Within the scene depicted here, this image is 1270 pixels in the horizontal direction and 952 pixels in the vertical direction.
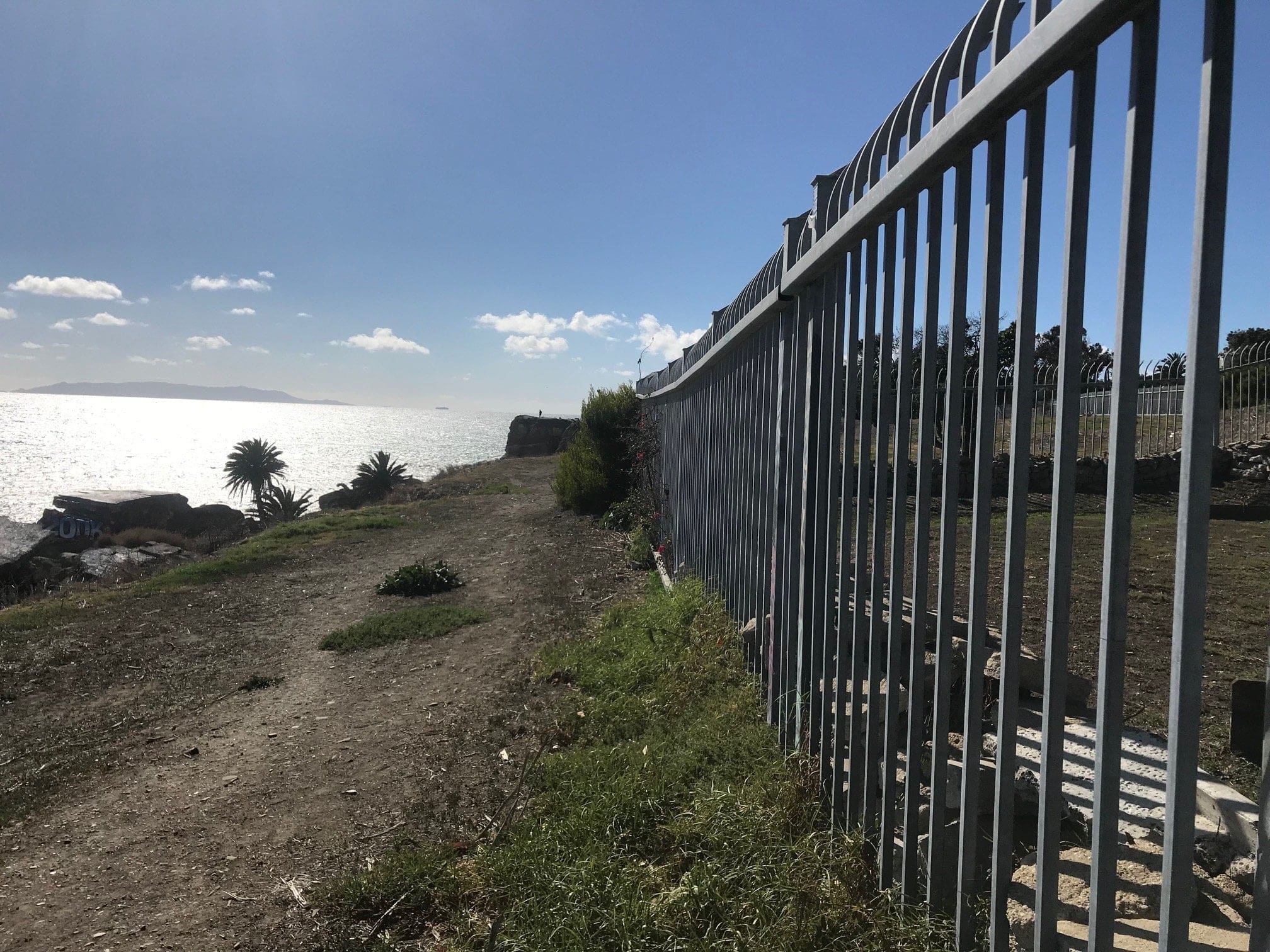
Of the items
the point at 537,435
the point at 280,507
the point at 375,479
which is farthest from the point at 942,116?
the point at 537,435

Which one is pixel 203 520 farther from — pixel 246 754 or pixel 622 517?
pixel 246 754

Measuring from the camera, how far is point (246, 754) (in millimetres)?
4398

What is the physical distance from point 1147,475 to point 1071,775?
1081cm

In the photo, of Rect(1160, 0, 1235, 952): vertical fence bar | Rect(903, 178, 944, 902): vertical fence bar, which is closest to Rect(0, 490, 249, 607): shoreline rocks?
Rect(903, 178, 944, 902): vertical fence bar

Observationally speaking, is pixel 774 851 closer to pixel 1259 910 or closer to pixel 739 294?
pixel 1259 910

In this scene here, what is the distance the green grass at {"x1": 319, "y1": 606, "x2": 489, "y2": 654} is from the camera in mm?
6512

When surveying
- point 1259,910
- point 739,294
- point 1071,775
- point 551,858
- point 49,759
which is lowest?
point 49,759

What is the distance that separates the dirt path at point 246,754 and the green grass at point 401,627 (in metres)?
0.16

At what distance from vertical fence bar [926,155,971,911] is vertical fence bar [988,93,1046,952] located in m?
0.16

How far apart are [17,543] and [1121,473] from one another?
19096 mm

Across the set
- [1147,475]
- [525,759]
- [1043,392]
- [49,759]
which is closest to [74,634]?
[49,759]

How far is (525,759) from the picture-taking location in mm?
3896

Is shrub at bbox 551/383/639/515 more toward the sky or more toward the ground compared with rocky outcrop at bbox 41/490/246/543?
more toward the sky

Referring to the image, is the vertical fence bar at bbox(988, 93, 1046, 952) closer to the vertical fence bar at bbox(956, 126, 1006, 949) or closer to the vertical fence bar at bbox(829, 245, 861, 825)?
the vertical fence bar at bbox(956, 126, 1006, 949)
